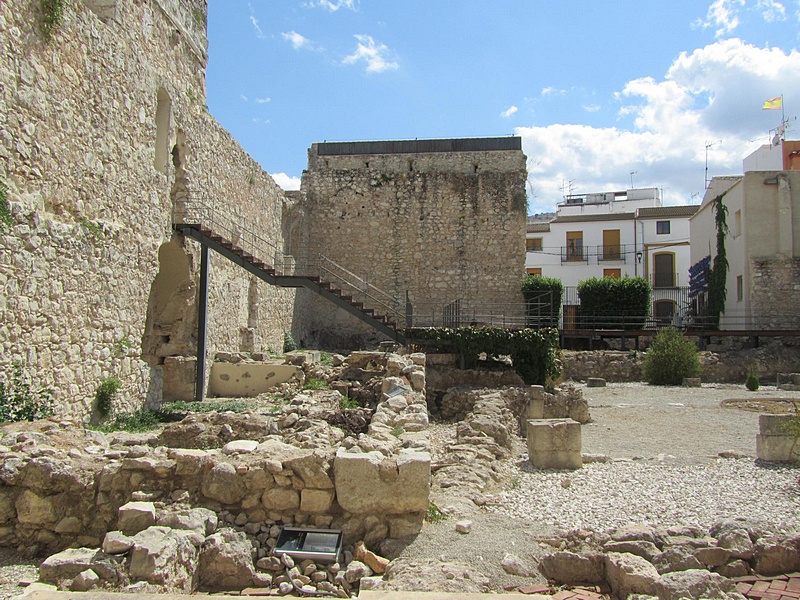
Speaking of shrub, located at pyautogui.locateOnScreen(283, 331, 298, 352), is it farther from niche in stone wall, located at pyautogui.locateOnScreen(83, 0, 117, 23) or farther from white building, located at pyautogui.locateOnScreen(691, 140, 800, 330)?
white building, located at pyautogui.locateOnScreen(691, 140, 800, 330)

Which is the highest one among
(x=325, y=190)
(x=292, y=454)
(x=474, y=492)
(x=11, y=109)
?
(x=325, y=190)

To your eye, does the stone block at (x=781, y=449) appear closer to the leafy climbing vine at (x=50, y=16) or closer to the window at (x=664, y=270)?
the leafy climbing vine at (x=50, y=16)

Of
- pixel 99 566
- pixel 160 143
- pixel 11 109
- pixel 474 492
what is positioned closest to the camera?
pixel 99 566

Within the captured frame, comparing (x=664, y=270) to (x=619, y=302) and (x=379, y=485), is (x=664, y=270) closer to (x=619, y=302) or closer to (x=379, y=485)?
(x=619, y=302)

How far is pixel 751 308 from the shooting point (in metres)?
24.3

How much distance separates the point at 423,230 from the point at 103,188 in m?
15.3

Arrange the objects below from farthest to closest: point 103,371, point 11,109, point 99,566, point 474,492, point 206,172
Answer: point 206,172 < point 103,371 < point 11,109 < point 474,492 < point 99,566

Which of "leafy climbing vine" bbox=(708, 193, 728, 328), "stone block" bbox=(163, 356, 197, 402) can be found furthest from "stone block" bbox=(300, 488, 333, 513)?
"leafy climbing vine" bbox=(708, 193, 728, 328)

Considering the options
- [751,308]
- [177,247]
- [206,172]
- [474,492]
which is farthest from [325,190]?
[474,492]

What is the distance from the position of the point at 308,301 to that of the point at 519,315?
8057 mm

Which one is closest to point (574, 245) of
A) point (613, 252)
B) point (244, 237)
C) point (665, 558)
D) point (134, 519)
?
point (613, 252)

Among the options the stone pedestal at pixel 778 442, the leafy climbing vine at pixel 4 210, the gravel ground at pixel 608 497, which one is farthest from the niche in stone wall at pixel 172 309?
the stone pedestal at pixel 778 442

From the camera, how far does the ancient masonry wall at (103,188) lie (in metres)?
7.81

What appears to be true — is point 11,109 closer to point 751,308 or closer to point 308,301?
point 308,301
